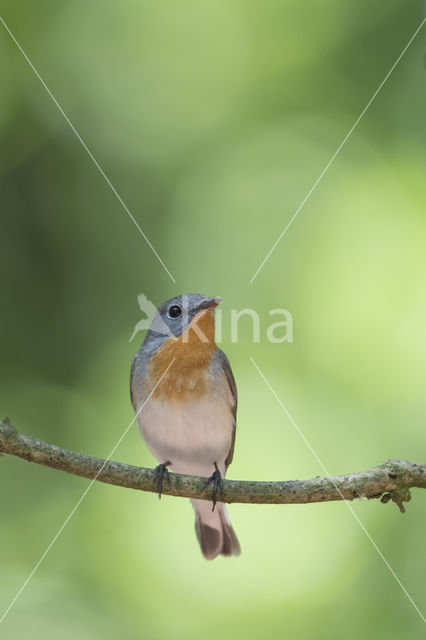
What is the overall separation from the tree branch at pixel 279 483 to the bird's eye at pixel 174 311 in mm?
1663

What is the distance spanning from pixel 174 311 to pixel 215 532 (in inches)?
78.4

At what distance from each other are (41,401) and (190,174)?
103 inches

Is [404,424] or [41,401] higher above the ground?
[404,424]

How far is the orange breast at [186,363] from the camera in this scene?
5.06m

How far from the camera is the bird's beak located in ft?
16.3

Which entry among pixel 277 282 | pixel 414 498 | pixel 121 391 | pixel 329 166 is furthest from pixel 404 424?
pixel 329 166

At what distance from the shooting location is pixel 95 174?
24.1 ft

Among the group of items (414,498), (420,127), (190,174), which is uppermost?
(420,127)

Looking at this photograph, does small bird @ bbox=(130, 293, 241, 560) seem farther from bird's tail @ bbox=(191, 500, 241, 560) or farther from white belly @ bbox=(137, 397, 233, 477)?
bird's tail @ bbox=(191, 500, 241, 560)

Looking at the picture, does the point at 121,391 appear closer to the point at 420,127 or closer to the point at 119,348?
the point at 119,348

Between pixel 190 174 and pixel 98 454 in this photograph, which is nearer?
pixel 98 454

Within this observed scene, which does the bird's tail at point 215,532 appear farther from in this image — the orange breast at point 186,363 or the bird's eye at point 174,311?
the bird's eye at point 174,311

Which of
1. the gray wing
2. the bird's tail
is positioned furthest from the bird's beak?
the bird's tail
